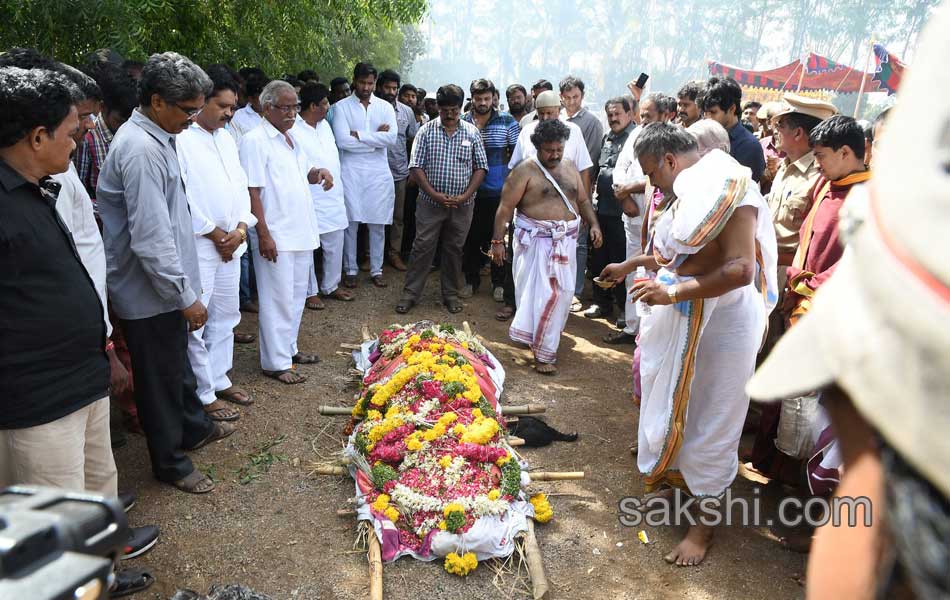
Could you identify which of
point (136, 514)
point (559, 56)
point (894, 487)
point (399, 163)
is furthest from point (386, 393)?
point (559, 56)

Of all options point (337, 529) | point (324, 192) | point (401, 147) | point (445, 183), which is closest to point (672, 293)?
point (337, 529)

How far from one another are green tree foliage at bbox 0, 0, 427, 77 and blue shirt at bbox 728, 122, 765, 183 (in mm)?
4742

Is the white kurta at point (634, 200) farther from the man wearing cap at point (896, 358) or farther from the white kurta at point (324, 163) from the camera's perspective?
the man wearing cap at point (896, 358)

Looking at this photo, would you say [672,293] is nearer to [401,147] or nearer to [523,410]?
[523,410]

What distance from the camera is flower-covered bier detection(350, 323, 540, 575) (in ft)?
11.2

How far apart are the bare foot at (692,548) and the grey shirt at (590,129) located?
203 inches

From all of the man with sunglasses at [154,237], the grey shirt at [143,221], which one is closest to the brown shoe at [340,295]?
the man with sunglasses at [154,237]

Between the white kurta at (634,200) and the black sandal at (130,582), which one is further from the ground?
the white kurta at (634,200)

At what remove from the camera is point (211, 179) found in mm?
4430

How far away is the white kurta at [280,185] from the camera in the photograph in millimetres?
5164

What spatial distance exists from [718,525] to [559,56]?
76.8m

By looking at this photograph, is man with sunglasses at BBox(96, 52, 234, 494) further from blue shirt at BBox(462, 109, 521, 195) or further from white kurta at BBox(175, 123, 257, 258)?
blue shirt at BBox(462, 109, 521, 195)

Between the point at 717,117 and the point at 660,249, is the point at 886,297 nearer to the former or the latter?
the point at 660,249

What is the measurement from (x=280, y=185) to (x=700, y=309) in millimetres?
3392
